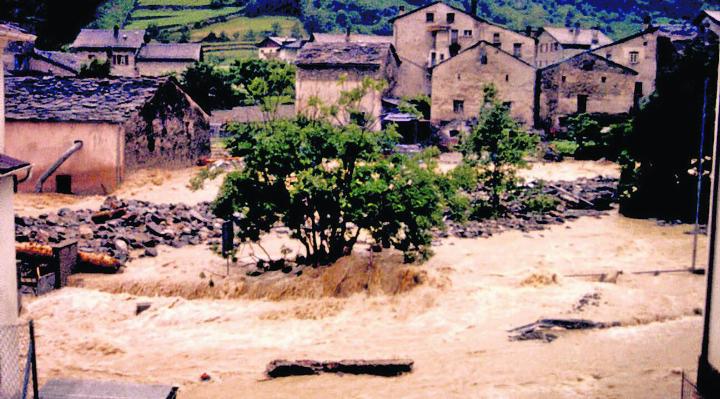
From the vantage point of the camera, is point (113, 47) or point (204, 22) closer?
point (113, 47)

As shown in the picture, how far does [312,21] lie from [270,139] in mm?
89535

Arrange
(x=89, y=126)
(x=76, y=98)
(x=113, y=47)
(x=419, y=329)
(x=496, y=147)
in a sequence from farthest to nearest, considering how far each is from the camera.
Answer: (x=113, y=47), (x=76, y=98), (x=89, y=126), (x=496, y=147), (x=419, y=329)

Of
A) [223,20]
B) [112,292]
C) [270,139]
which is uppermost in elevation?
[223,20]

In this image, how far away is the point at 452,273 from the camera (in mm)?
18172

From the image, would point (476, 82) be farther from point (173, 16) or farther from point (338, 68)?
point (173, 16)

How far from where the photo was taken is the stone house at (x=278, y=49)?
7975 cm

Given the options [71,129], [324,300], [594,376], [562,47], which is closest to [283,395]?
[594,376]

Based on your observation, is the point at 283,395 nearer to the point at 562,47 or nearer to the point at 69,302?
the point at 69,302

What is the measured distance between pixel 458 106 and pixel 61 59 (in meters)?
31.1

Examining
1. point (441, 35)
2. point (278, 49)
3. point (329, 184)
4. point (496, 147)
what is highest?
point (278, 49)

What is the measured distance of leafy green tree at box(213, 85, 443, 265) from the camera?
1723 centimetres

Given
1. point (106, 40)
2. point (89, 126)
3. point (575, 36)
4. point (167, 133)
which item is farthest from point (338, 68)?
point (575, 36)

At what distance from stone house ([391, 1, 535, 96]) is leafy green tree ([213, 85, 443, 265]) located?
37958mm

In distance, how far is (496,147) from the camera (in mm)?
25219
